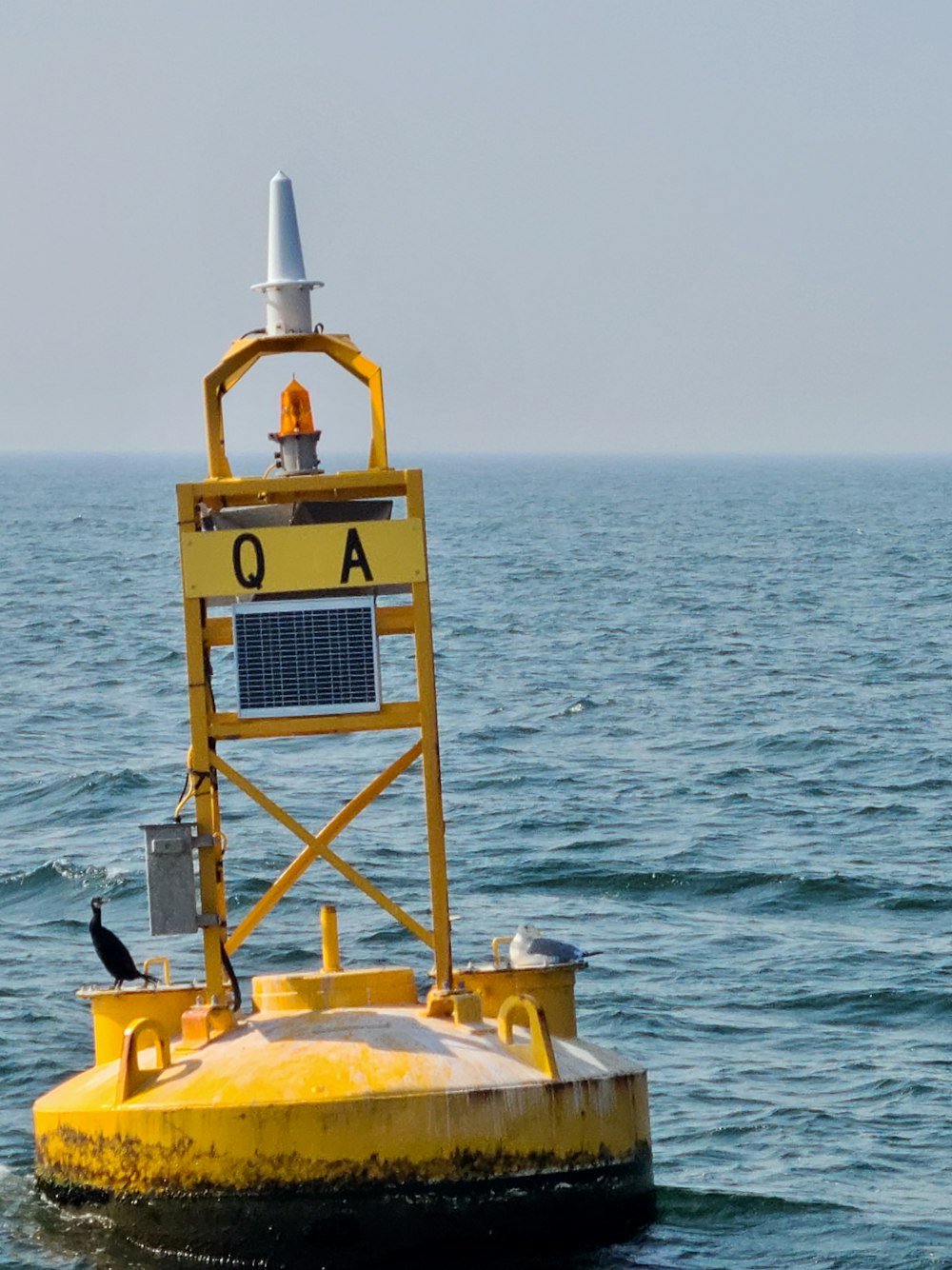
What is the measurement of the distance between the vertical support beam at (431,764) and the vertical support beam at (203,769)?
41.7 inches

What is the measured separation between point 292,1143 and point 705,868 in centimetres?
1115

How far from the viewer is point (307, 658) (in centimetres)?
1239

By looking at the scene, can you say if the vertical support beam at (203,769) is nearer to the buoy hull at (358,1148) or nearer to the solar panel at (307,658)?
the solar panel at (307,658)

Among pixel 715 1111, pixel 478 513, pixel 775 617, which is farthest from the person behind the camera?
pixel 478 513

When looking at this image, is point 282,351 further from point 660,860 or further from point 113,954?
point 660,860

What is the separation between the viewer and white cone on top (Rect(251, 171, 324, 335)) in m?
12.7

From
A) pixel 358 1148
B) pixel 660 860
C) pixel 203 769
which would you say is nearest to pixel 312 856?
pixel 203 769

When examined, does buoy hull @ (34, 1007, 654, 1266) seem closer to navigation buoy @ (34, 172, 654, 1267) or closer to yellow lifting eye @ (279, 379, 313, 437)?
navigation buoy @ (34, 172, 654, 1267)

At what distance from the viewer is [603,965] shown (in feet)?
59.1

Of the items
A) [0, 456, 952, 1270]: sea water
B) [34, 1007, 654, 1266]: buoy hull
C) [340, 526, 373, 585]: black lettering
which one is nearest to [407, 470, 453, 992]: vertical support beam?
[340, 526, 373, 585]: black lettering

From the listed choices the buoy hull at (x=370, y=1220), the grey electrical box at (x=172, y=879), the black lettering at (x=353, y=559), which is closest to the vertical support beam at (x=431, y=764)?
the black lettering at (x=353, y=559)

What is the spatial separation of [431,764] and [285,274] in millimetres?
2613

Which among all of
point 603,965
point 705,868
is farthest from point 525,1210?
point 705,868

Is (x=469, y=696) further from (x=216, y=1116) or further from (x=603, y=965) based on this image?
(x=216, y=1116)
